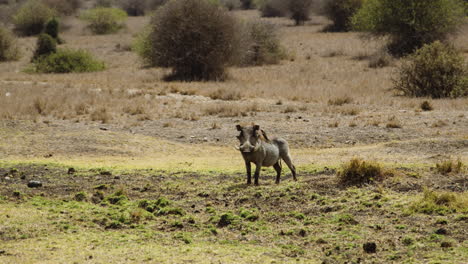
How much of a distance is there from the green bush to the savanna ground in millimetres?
8991

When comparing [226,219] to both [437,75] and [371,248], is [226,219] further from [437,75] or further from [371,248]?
[437,75]

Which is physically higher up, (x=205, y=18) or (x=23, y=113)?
(x=205, y=18)

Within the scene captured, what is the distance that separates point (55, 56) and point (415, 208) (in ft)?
97.5

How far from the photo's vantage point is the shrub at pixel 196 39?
98.9 feet

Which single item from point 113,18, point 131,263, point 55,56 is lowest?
point 131,263

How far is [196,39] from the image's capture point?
3059cm

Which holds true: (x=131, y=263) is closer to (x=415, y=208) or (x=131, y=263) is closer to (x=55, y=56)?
(x=415, y=208)

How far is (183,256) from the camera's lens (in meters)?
6.08

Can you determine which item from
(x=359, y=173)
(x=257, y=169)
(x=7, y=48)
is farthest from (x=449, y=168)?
(x=7, y=48)

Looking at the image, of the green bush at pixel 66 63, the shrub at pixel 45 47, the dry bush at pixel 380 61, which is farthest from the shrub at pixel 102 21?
the dry bush at pixel 380 61

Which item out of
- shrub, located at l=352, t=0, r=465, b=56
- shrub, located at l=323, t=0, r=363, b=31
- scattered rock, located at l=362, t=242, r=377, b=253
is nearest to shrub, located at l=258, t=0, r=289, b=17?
shrub, located at l=323, t=0, r=363, b=31

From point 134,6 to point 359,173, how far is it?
7829cm

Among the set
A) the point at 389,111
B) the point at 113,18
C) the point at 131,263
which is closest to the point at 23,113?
the point at 389,111

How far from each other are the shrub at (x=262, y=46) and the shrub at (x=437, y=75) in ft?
44.7
